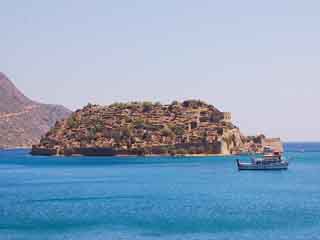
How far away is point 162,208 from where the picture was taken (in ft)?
243

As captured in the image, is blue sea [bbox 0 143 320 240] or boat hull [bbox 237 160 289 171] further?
boat hull [bbox 237 160 289 171]

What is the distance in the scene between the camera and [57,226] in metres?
61.2

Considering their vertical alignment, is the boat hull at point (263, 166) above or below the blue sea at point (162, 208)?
above

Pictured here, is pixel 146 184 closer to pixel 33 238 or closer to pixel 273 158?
pixel 273 158

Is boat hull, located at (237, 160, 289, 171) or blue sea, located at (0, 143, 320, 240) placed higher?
boat hull, located at (237, 160, 289, 171)

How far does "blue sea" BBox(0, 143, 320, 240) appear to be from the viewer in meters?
57.2

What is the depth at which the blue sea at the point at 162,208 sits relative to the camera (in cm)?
5716

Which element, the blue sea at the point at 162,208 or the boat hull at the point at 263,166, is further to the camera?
the boat hull at the point at 263,166

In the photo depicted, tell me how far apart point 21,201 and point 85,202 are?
7728 mm

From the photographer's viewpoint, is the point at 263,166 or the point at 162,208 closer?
the point at 162,208

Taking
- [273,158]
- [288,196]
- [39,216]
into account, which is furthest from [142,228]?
[273,158]

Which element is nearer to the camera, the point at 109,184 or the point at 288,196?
the point at 288,196

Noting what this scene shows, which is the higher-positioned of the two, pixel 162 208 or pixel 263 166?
pixel 263 166

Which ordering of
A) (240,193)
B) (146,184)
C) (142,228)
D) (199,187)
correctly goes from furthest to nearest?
(146,184), (199,187), (240,193), (142,228)
